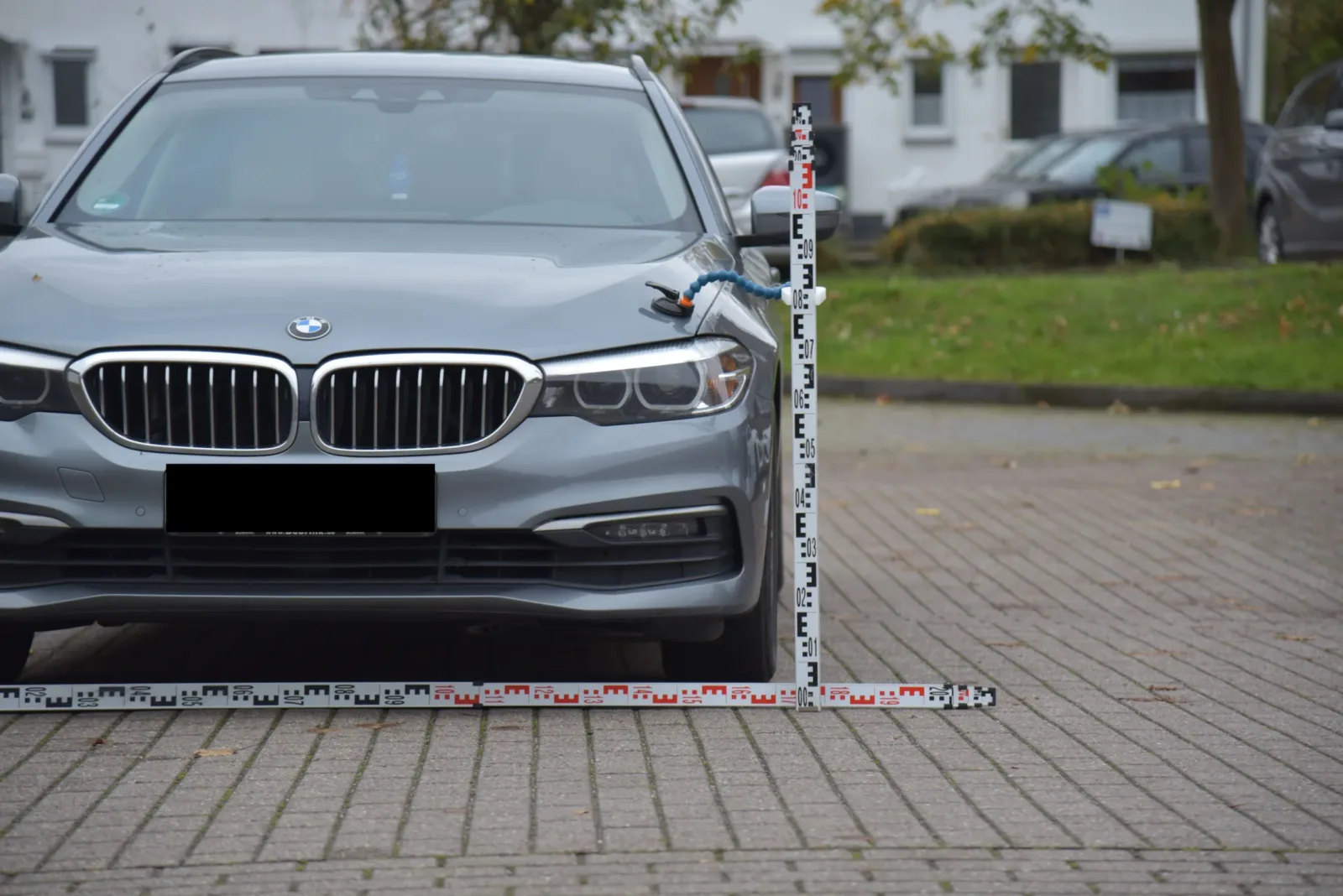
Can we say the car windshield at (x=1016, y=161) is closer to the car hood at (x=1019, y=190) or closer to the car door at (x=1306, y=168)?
the car hood at (x=1019, y=190)

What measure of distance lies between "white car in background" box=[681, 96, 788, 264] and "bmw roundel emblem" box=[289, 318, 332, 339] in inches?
534

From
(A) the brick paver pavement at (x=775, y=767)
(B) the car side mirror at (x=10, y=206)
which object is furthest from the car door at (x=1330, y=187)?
(B) the car side mirror at (x=10, y=206)

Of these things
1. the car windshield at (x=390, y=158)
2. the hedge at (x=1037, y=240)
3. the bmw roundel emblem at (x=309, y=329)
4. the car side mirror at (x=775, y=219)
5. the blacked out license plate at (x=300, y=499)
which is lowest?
the hedge at (x=1037, y=240)

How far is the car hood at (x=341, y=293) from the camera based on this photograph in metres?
4.78

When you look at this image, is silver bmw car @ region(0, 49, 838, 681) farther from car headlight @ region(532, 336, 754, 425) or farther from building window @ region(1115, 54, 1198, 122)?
building window @ region(1115, 54, 1198, 122)

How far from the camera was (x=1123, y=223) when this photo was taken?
725 inches

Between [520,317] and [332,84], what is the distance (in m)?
1.83

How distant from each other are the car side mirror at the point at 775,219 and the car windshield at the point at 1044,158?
16559mm

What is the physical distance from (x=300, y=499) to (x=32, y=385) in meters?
0.65

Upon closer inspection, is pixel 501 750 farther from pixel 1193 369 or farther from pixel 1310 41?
pixel 1310 41

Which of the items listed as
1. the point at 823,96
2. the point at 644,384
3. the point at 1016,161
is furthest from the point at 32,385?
the point at 823,96

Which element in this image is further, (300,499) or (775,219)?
(775,219)

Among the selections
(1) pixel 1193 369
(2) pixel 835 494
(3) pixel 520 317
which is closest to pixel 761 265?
(3) pixel 520 317

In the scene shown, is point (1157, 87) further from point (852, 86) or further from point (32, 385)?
point (32, 385)
